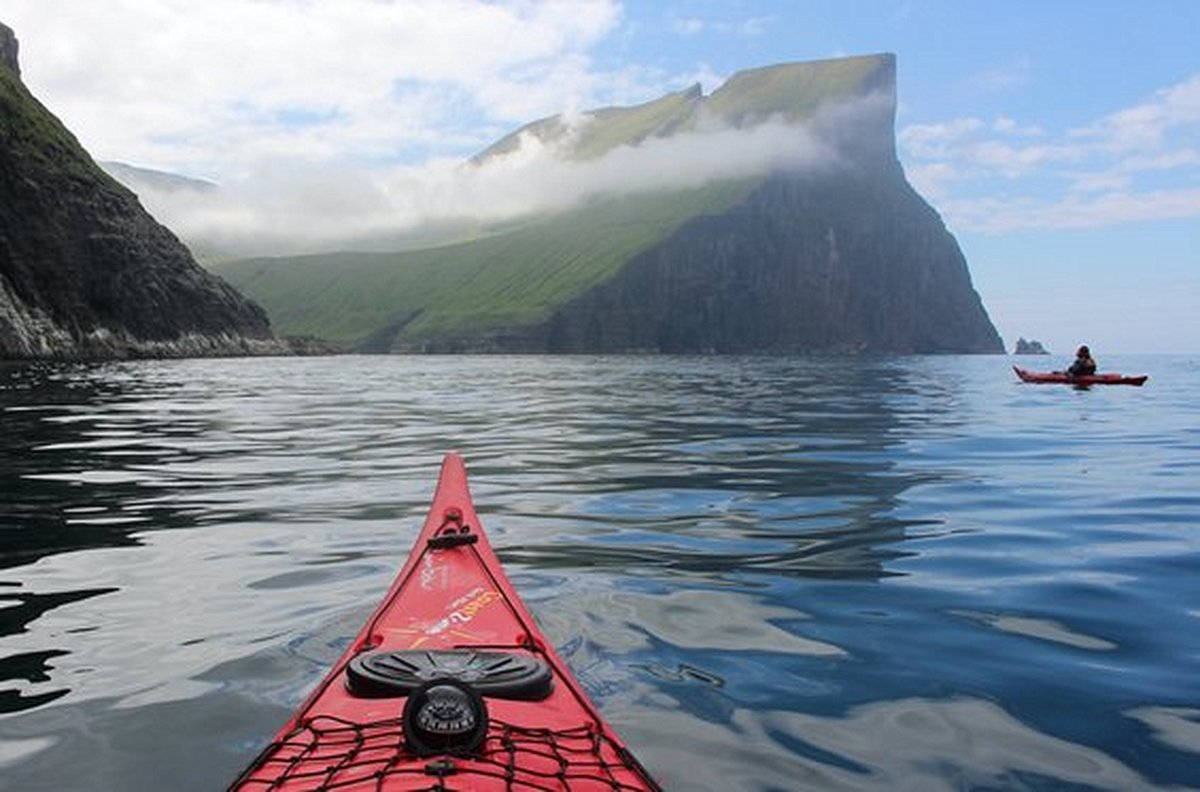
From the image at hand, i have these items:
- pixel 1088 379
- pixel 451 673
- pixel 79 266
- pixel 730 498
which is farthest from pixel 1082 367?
pixel 79 266

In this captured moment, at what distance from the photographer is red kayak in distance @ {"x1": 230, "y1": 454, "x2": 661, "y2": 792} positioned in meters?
3.95

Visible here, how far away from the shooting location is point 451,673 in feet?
16.6

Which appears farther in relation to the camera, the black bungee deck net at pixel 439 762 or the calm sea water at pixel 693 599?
the calm sea water at pixel 693 599

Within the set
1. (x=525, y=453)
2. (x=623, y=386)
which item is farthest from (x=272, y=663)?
(x=623, y=386)

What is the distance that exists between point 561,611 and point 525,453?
1182 centimetres

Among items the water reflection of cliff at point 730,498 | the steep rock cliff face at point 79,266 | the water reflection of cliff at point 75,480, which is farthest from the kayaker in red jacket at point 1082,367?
the steep rock cliff face at point 79,266

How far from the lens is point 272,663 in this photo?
23.2ft

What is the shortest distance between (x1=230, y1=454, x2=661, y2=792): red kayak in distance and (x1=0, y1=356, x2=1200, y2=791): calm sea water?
0.86 meters

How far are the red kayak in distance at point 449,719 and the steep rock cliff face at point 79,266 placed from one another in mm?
82436

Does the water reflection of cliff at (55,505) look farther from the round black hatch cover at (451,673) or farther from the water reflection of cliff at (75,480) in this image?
the round black hatch cover at (451,673)

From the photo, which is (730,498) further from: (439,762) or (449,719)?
(439,762)

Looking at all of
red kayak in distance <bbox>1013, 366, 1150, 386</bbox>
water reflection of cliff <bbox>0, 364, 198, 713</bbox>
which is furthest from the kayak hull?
water reflection of cliff <bbox>0, 364, 198, 713</bbox>

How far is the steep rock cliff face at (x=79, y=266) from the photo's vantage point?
3344 inches

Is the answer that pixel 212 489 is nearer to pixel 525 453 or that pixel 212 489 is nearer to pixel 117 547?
pixel 117 547
